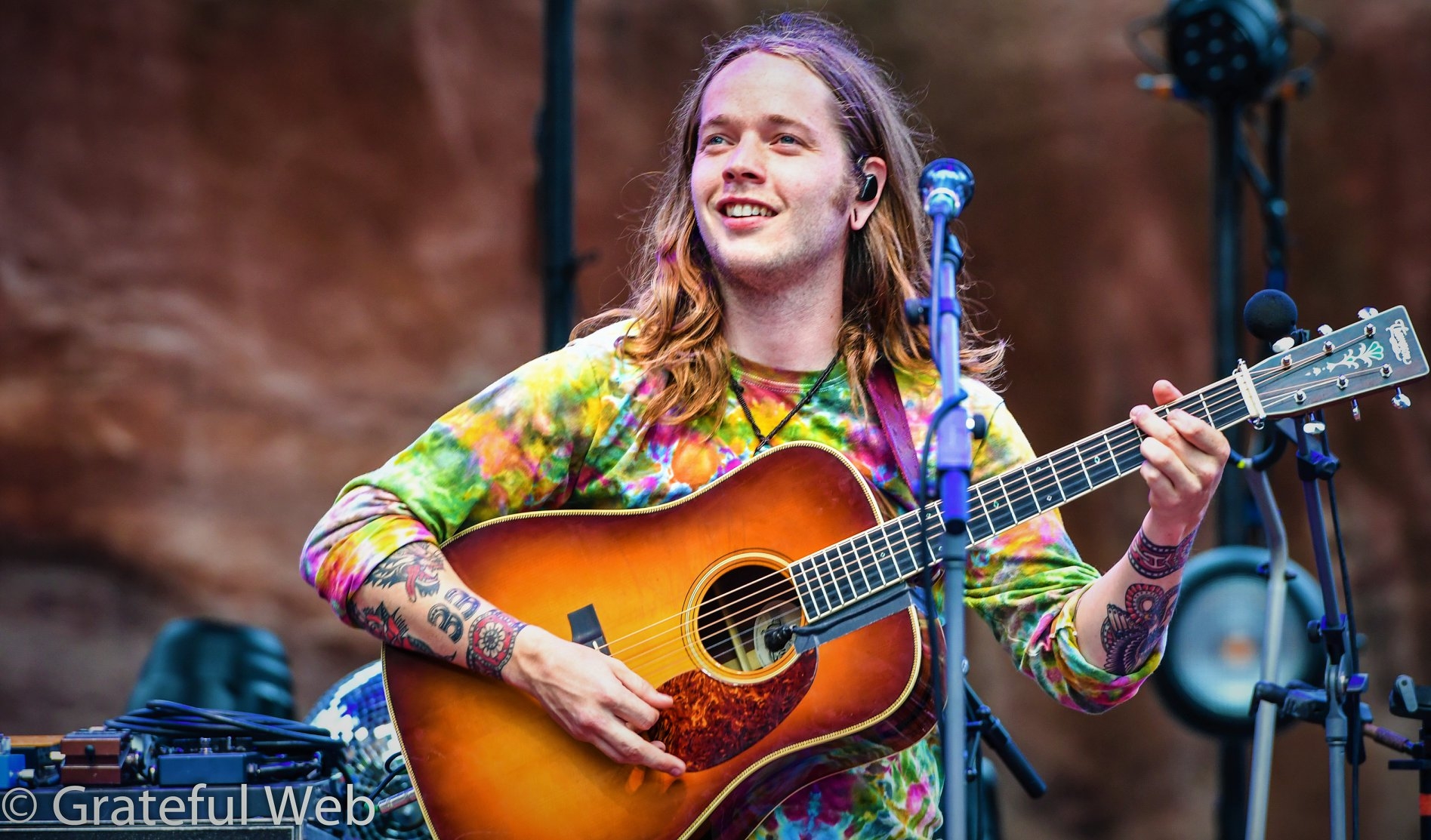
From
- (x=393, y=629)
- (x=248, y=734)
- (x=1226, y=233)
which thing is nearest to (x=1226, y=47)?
(x=1226, y=233)

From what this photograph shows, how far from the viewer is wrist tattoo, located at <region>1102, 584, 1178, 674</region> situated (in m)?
2.54

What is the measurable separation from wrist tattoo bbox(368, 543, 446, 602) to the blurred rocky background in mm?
4232

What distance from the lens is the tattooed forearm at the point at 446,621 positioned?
8.62 feet

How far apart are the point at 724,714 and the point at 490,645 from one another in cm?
47

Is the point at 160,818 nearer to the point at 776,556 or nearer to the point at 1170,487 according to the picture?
the point at 776,556

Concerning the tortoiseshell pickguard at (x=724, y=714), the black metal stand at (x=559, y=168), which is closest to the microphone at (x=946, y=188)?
the tortoiseshell pickguard at (x=724, y=714)

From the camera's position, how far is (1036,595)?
8.98ft

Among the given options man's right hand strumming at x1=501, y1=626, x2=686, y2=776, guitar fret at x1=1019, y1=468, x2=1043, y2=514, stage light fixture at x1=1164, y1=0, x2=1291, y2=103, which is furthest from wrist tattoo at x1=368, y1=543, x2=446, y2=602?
stage light fixture at x1=1164, y1=0, x2=1291, y2=103

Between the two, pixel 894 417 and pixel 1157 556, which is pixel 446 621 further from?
pixel 1157 556

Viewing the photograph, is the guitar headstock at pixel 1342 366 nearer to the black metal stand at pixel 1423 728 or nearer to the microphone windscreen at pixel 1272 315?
the microphone windscreen at pixel 1272 315

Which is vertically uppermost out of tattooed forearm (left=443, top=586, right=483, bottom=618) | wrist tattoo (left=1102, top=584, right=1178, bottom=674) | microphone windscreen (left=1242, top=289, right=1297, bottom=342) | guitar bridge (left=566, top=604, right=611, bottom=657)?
microphone windscreen (left=1242, top=289, right=1297, bottom=342)

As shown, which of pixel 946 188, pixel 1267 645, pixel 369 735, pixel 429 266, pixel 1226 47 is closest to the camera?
pixel 946 188

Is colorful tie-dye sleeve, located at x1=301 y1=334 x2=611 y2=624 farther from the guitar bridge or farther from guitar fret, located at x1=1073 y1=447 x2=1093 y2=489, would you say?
guitar fret, located at x1=1073 y1=447 x2=1093 y2=489

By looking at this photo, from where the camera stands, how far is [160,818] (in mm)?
2414
